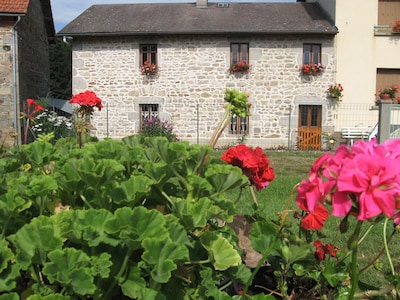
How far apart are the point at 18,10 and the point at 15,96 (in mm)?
2764

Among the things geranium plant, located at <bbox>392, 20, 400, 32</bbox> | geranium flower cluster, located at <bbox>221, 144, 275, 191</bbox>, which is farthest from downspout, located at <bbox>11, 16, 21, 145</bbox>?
geranium flower cluster, located at <bbox>221, 144, 275, 191</bbox>

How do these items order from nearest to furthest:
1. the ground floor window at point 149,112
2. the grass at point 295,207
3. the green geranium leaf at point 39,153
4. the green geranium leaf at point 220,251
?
the green geranium leaf at point 220,251
the green geranium leaf at point 39,153
the grass at point 295,207
the ground floor window at point 149,112

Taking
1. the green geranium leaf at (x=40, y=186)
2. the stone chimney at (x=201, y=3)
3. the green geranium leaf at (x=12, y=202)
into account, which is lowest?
the green geranium leaf at (x=12, y=202)

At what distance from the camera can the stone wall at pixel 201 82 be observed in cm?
1595

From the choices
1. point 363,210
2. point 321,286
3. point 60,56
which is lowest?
point 321,286

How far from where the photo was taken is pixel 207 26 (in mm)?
16000

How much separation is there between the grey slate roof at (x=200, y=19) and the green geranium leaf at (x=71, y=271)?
597 inches

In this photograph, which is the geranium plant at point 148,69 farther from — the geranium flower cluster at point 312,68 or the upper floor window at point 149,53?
the geranium flower cluster at point 312,68

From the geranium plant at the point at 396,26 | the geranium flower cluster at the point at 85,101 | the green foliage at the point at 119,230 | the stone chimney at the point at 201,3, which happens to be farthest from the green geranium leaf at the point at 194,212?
the stone chimney at the point at 201,3

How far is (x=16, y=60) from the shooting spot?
46.6 feet

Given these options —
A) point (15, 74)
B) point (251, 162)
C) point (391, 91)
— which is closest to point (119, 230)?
point (251, 162)

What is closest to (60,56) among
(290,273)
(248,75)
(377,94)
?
(248,75)

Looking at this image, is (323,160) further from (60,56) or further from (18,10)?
(60,56)

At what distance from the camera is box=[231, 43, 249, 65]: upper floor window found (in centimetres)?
A: 1612
